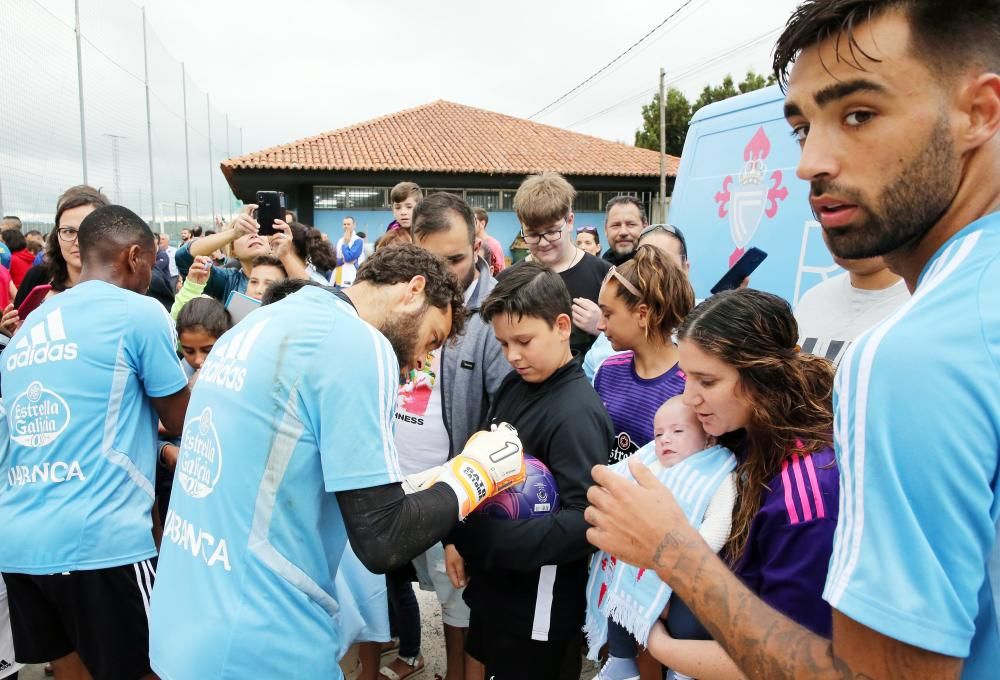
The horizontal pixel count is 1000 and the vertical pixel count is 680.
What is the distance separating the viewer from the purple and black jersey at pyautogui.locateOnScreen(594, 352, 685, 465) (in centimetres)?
251

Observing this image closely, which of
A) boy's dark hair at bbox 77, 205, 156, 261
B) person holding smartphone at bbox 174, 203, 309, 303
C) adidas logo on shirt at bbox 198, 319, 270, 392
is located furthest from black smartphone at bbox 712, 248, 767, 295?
person holding smartphone at bbox 174, 203, 309, 303

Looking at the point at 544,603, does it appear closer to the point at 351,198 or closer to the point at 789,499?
the point at 789,499

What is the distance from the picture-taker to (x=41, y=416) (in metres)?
2.29

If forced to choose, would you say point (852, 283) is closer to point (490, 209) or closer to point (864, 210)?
point (864, 210)

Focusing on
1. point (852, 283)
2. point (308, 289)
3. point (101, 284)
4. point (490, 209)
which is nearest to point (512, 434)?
point (308, 289)

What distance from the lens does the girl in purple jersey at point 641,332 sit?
2562mm

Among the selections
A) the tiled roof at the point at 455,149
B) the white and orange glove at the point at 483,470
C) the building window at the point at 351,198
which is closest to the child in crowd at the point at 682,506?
the white and orange glove at the point at 483,470

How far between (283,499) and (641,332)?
64.2 inches

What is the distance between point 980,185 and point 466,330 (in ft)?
6.93

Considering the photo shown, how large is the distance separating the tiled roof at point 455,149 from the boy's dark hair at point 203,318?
17036 millimetres

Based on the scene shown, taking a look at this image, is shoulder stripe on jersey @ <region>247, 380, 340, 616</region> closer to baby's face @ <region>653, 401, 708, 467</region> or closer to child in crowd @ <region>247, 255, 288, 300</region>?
baby's face @ <region>653, 401, 708, 467</region>

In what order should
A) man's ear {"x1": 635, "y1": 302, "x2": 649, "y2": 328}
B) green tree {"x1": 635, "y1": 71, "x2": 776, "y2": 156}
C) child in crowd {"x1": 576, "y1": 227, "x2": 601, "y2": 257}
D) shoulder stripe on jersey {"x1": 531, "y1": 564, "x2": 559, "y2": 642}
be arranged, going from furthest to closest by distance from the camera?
green tree {"x1": 635, "y1": 71, "x2": 776, "y2": 156} < child in crowd {"x1": 576, "y1": 227, "x2": 601, "y2": 257} < man's ear {"x1": 635, "y1": 302, "x2": 649, "y2": 328} < shoulder stripe on jersey {"x1": 531, "y1": 564, "x2": 559, "y2": 642}

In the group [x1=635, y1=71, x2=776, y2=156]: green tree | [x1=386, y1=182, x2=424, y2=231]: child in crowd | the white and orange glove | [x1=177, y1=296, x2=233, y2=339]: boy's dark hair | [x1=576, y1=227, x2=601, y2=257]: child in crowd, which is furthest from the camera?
[x1=635, y1=71, x2=776, y2=156]: green tree

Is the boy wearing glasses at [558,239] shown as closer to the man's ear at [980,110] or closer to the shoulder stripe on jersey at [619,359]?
the shoulder stripe on jersey at [619,359]
